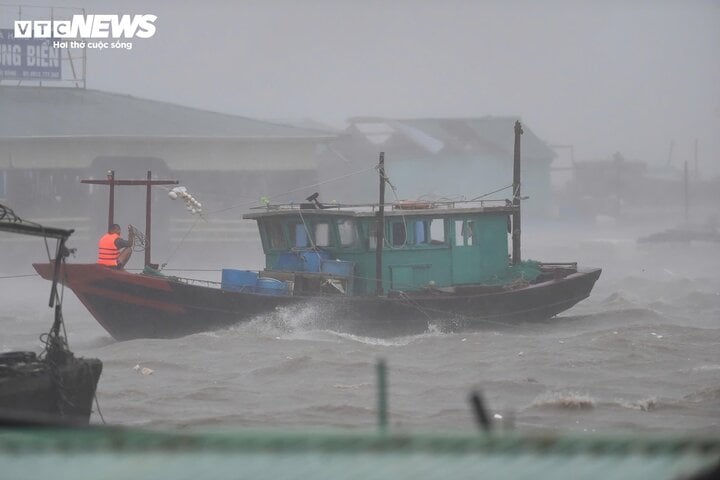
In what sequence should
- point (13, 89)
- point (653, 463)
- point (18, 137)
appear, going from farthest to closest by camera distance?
point (13, 89), point (18, 137), point (653, 463)

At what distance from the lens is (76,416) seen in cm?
830

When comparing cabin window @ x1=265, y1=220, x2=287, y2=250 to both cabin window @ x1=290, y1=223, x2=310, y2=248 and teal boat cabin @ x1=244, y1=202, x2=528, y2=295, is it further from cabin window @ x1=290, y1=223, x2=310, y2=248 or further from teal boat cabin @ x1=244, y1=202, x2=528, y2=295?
cabin window @ x1=290, y1=223, x2=310, y2=248

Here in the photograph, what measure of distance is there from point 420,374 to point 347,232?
348 centimetres

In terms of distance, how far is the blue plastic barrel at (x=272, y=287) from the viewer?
17.2m

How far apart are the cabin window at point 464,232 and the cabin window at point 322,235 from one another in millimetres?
2072

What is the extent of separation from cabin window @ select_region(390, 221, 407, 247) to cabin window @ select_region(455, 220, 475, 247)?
0.94 meters

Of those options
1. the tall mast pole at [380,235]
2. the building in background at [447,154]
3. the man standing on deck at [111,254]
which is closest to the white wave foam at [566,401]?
the tall mast pole at [380,235]

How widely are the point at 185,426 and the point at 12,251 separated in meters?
23.3

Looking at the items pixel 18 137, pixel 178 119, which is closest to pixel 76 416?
pixel 18 137

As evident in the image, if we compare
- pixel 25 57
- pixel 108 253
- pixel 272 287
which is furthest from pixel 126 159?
pixel 272 287

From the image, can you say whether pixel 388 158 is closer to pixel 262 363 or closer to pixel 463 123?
pixel 463 123

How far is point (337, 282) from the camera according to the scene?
17.1 meters

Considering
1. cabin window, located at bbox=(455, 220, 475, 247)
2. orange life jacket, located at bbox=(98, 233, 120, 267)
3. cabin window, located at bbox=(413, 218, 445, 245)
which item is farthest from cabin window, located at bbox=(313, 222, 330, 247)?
orange life jacket, located at bbox=(98, 233, 120, 267)

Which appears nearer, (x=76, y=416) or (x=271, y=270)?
(x=76, y=416)
